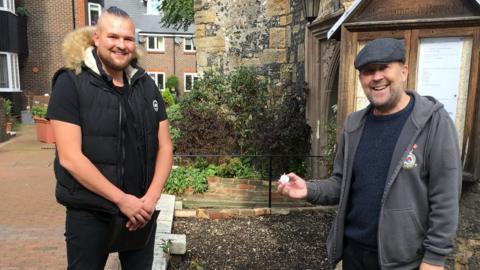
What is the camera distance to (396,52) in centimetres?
192

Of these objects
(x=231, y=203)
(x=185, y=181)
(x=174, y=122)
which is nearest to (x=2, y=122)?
(x=174, y=122)

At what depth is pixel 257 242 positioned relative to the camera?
4.78 meters

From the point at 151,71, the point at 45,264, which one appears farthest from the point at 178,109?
the point at 151,71

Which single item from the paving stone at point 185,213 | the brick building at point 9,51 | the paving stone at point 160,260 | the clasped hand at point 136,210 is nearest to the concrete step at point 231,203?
the paving stone at point 185,213

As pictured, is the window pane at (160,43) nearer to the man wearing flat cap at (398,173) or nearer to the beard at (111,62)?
the beard at (111,62)

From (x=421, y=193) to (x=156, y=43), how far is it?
33906mm

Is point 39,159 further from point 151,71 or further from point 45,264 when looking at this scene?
point 151,71

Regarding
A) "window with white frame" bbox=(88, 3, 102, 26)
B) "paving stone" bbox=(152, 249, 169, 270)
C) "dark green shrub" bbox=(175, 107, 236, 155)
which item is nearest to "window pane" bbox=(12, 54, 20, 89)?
"window with white frame" bbox=(88, 3, 102, 26)

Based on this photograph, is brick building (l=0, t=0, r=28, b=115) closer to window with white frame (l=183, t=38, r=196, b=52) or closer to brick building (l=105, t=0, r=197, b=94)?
brick building (l=105, t=0, r=197, b=94)

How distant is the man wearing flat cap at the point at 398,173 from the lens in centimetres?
187

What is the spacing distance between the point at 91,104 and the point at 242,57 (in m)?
7.19

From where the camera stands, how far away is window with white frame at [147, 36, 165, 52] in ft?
111

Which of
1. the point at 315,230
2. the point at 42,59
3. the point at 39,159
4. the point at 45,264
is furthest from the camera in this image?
the point at 42,59

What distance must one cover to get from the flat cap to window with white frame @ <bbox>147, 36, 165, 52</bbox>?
33385 millimetres
